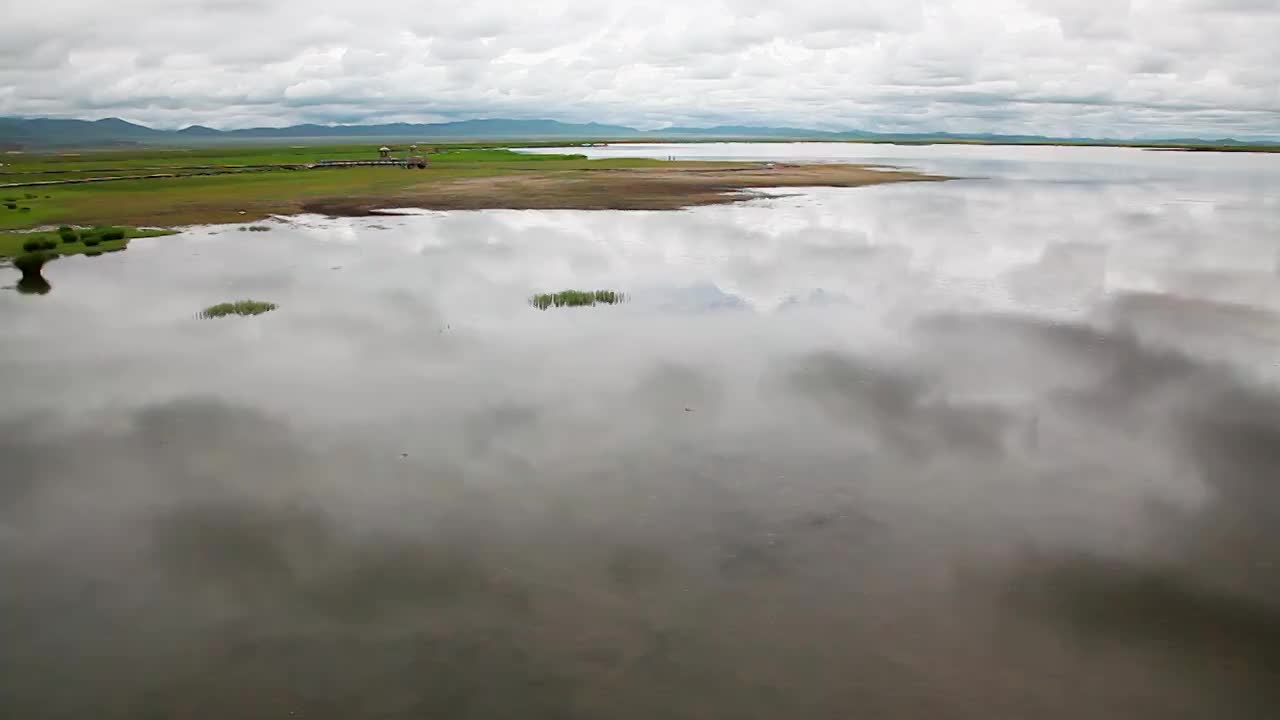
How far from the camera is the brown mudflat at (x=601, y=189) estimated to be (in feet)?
205

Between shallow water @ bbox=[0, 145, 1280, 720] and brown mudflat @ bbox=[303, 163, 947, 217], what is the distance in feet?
109

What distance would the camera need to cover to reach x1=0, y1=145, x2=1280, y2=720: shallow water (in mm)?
9875

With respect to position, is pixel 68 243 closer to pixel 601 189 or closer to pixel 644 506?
pixel 644 506

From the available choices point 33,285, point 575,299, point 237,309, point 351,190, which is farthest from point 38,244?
→ point 351,190

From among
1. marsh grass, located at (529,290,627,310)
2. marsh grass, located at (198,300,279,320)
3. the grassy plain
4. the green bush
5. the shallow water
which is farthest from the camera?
the grassy plain

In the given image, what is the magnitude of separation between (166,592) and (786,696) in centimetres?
858

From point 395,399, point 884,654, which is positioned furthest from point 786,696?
point 395,399

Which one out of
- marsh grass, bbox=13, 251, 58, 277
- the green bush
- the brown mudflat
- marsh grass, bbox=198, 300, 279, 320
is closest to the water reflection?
marsh grass, bbox=13, 251, 58, 277

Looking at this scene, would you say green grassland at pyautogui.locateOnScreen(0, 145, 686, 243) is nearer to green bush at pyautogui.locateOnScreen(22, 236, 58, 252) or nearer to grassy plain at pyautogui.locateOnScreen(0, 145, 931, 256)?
grassy plain at pyautogui.locateOnScreen(0, 145, 931, 256)

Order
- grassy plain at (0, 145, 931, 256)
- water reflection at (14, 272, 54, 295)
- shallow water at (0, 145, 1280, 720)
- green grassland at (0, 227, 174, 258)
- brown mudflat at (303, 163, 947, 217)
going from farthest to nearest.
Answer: brown mudflat at (303, 163, 947, 217) < grassy plain at (0, 145, 931, 256) < green grassland at (0, 227, 174, 258) < water reflection at (14, 272, 54, 295) < shallow water at (0, 145, 1280, 720)

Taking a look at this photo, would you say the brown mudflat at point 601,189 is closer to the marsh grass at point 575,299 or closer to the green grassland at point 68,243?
the green grassland at point 68,243

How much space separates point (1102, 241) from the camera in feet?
147

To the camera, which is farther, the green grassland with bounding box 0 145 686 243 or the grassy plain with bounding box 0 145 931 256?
the grassy plain with bounding box 0 145 931 256

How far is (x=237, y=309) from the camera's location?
1117 inches
